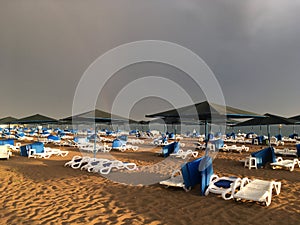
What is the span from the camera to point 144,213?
4.03 m

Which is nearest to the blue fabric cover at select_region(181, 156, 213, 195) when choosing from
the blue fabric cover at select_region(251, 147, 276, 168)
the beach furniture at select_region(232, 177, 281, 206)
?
the beach furniture at select_region(232, 177, 281, 206)

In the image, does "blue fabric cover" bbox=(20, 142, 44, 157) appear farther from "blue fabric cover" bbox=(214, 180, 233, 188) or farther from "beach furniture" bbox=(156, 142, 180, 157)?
"blue fabric cover" bbox=(214, 180, 233, 188)

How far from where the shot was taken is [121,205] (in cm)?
443

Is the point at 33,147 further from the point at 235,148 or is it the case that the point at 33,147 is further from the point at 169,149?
the point at 235,148

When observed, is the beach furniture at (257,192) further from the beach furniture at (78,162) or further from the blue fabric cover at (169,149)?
the blue fabric cover at (169,149)

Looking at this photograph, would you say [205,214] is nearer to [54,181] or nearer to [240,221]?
[240,221]

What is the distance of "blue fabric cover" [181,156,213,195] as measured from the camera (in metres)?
5.10

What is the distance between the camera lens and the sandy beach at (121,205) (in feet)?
12.4

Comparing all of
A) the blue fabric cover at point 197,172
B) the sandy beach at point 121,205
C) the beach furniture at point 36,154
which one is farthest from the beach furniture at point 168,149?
the blue fabric cover at point 197,172

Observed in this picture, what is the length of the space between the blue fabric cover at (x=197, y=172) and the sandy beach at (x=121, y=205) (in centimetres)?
21

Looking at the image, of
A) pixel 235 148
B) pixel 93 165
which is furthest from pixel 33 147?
pixel 235 148

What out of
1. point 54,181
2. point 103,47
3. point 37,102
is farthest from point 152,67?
point 37,102

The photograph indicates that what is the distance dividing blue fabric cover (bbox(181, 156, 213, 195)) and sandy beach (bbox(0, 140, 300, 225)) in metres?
0.21

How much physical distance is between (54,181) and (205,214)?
13.3 feet
